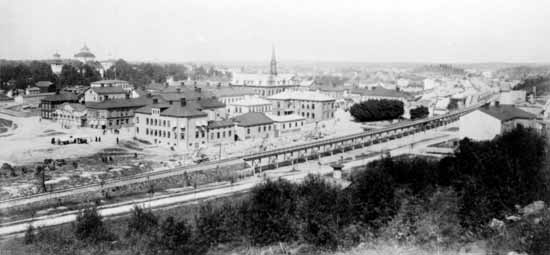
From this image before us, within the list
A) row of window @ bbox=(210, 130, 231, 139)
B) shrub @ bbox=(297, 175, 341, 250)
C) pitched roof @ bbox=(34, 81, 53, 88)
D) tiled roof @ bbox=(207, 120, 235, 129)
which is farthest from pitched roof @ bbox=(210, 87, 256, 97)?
shrub @ bbox=(297, 175, 341, 250)

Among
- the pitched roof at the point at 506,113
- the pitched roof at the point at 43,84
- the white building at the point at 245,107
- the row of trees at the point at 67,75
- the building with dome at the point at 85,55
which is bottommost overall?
the white building at the point at 245,107

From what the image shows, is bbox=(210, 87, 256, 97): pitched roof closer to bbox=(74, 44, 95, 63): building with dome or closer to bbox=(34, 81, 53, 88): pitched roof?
bbox=(34, 81, 53, 88): pitched roof

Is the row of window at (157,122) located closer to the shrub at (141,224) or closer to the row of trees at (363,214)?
the row of trees at (363,214)

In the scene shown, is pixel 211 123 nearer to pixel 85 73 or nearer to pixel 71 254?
pixel 71 254

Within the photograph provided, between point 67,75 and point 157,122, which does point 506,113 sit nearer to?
point 157,122

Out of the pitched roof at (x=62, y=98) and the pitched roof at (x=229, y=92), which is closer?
the pitched roof at (x=62, y=98)

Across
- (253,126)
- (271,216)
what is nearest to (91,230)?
Answer: (271,216)

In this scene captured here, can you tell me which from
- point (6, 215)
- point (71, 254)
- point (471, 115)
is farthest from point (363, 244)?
point (471, 115)

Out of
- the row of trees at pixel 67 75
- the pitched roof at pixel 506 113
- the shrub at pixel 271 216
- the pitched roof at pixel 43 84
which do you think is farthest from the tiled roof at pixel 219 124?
the row of trees at pixel 67 75
